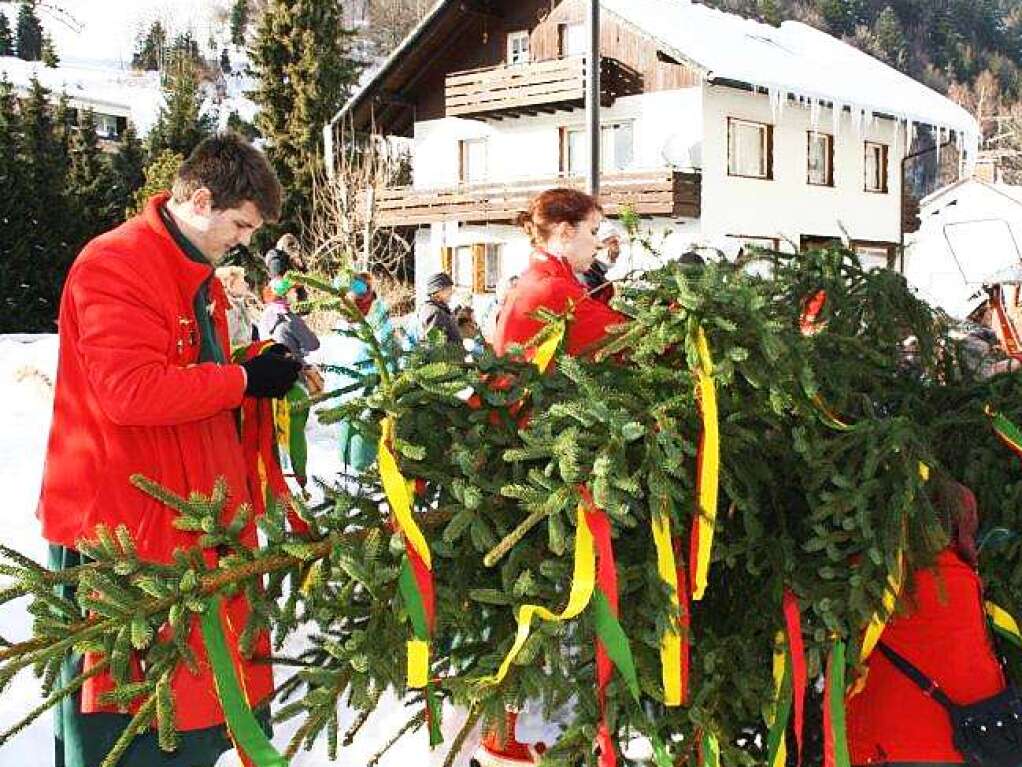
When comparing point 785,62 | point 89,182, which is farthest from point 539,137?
point 89,182

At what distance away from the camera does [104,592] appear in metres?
1.96

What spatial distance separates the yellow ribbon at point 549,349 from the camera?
2.50 m

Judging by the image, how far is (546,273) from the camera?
3678mm

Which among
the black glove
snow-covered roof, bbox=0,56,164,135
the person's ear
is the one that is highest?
snow-covered roof, bbox=0,56,164,135

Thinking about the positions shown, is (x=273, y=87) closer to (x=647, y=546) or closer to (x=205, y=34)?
(x=647, y=546)

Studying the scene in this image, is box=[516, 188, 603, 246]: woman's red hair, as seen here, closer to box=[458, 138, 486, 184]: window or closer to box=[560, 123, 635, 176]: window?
box=[560, 123, 635, 176]: window

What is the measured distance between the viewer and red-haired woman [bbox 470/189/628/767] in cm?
355

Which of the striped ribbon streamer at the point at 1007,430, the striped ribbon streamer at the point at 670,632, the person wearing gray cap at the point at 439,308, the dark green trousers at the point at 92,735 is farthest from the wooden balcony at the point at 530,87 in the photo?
the striped ribbon streamer at the point at 670,632

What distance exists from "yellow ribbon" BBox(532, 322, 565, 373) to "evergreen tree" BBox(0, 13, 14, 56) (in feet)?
313

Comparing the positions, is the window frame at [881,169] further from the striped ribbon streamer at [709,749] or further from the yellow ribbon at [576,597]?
the yellow ribbon at [576,597]

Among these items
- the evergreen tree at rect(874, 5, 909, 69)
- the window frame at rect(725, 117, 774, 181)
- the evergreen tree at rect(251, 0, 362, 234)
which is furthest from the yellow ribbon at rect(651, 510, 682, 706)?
the evergreen tree at rect(874, 5, 909, 69)

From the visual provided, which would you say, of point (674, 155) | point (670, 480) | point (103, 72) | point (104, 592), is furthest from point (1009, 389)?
point (103, 72)

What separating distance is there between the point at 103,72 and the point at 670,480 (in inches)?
4073

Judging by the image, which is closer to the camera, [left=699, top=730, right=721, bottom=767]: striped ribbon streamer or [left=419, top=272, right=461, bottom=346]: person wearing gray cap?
[left=699, top=730, right=721, bottom=767]: striped ribbon streamer
